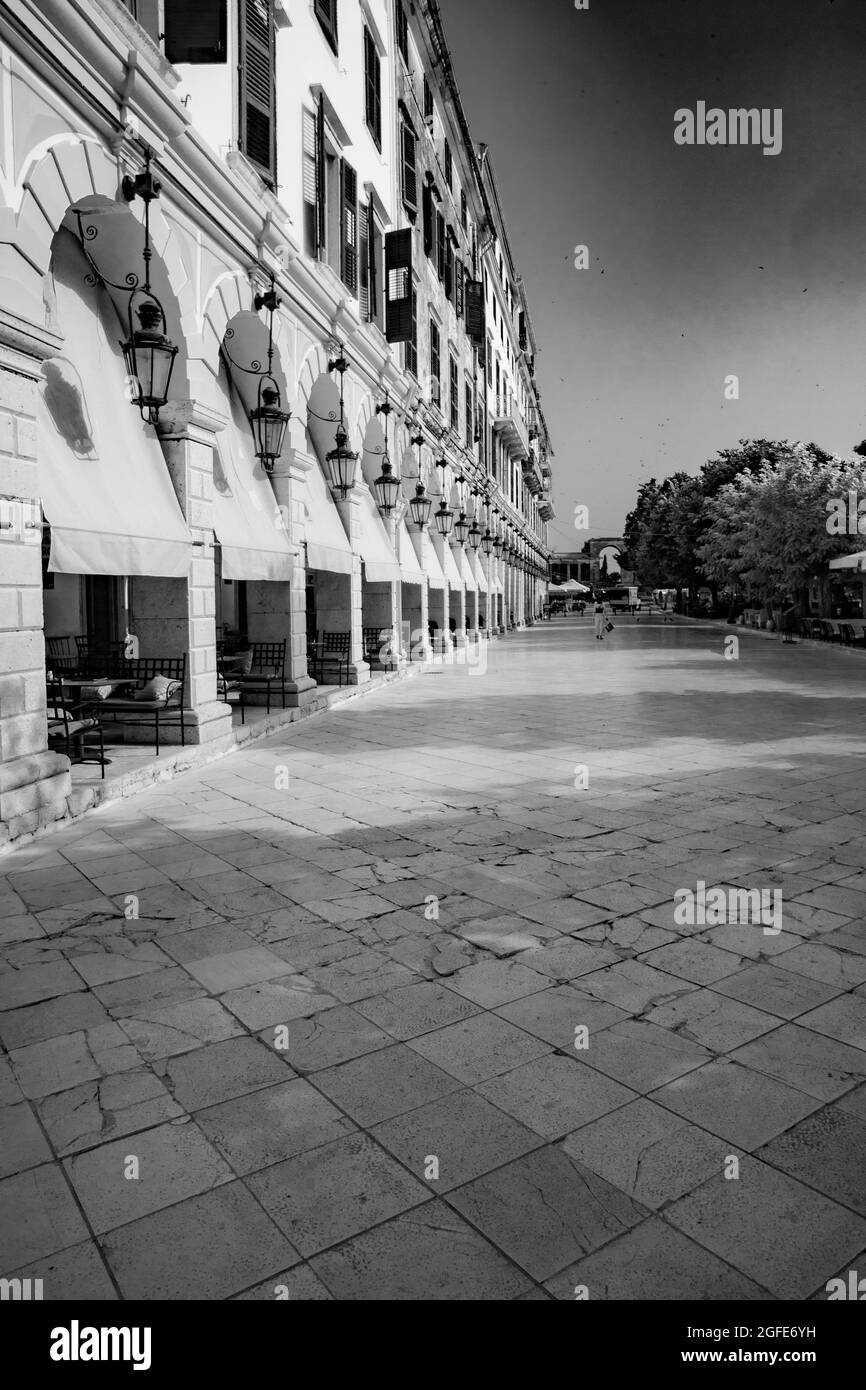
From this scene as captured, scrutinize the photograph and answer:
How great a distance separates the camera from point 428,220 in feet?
77.7

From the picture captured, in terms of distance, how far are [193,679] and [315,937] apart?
5.70m

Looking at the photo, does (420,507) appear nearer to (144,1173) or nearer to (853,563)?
(853,563)

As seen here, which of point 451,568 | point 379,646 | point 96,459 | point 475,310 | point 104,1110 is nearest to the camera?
point 104,1110

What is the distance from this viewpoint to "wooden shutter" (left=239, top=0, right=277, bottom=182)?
36.7ft

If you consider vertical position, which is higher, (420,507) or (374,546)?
(420,507)

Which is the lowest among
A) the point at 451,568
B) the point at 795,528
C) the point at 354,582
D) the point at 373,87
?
the point at 354,582

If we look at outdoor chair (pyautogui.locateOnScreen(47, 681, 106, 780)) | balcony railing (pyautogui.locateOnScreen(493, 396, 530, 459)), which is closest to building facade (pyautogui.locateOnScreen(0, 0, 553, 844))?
outdoor chair (pyautogui.locateOnScreen(47, 681, 106, 780))

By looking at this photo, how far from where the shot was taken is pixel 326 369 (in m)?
15.2

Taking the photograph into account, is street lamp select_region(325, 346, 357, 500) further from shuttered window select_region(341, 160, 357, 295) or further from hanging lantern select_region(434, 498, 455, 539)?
hanging lantern select_region(434, 498, 455, 539)

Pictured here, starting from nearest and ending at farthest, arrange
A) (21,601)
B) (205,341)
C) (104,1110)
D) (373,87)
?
(104,1110)
(21,601)
(205,341)
(373,87)

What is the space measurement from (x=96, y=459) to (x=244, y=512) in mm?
3256

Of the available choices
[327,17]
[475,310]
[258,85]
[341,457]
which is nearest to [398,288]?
[327,17]

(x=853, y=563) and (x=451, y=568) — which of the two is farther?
(x=451, y=568)

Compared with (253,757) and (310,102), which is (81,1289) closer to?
(253,757)
